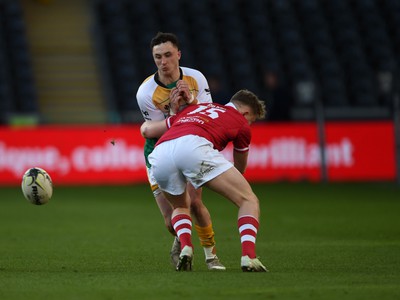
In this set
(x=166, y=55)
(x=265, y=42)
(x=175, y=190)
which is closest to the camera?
(x=175, y=190)

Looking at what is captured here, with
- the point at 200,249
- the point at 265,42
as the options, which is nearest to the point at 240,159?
the point at 200,249

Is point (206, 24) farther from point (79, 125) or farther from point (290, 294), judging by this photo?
point (290, 294)

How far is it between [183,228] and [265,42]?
65.5 feet

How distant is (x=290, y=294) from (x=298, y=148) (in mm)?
15277

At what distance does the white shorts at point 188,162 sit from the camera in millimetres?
8492

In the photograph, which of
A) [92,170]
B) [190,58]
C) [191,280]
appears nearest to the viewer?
[191,280]

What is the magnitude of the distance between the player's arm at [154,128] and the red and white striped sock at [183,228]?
796 mm

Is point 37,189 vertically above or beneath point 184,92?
beneath

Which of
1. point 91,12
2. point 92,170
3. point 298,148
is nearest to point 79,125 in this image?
point 92,170

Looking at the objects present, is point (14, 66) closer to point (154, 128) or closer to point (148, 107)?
point (148, 107)

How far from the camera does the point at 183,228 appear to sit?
888 cm

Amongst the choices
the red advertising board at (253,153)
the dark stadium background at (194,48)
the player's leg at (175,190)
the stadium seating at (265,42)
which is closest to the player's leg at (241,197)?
the player's leg at (175,190)

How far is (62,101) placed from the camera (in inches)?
1082

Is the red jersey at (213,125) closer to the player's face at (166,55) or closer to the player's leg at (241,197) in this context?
the player's leg at (241,197)
